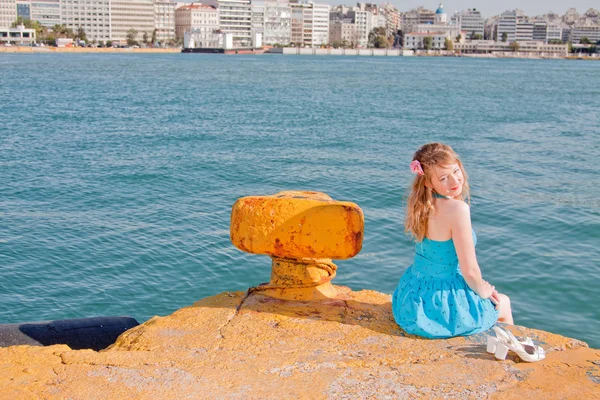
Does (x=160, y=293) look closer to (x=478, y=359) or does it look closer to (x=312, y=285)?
(x=312, y=285)

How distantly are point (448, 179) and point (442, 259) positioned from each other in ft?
1.45

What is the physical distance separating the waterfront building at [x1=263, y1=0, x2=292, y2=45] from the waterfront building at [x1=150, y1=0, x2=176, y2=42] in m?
22.0

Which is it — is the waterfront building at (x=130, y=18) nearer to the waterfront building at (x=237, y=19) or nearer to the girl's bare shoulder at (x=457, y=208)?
the waterfront building at (x=237, y=19)

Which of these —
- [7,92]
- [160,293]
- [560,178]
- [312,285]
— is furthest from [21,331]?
[7,92]

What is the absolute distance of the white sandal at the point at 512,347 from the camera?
148 inches

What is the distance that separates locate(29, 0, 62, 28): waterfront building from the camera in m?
165

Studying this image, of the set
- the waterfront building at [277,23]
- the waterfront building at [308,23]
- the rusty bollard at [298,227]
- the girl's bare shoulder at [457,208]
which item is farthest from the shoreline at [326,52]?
the girl's bare shoulder at [457,208]

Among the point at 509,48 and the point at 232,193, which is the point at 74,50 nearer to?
the point at 509,48

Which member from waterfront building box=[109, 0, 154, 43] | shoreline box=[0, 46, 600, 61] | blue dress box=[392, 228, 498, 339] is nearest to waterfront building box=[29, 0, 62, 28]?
waterfront building box=[109, 0, 154, 43]

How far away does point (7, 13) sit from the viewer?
160375 mm

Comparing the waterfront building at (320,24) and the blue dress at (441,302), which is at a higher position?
the waterfront building at (320,24)

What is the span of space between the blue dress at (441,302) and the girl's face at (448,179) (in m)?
0.27

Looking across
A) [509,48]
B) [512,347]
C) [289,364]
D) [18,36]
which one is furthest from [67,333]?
[509,48]

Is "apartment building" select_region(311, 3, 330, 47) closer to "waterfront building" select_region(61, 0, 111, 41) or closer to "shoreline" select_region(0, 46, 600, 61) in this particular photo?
"shoreline" select_region(0, 46, 600, 61)
